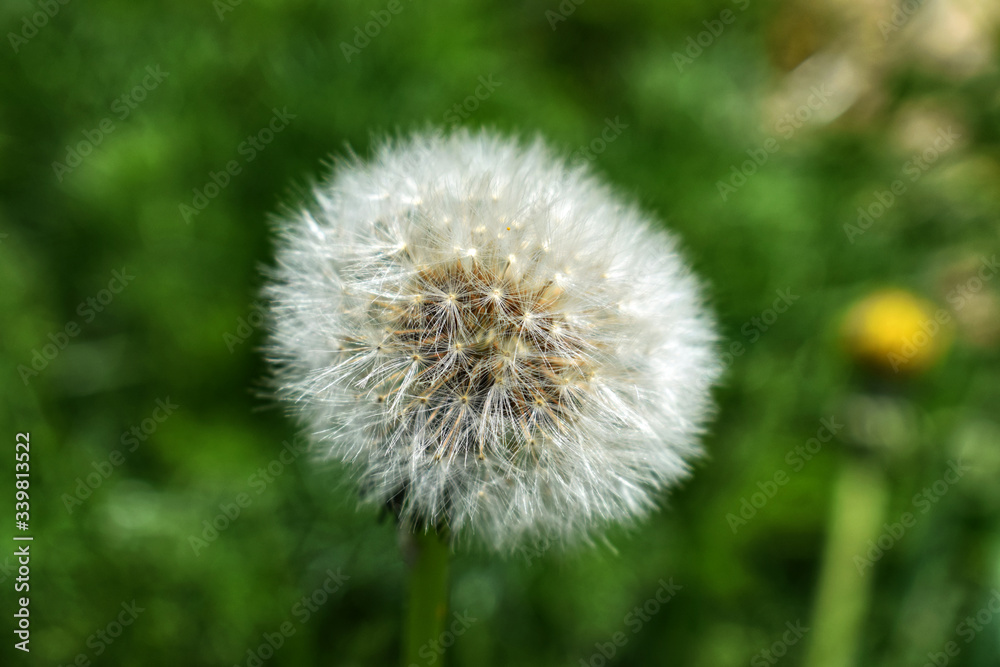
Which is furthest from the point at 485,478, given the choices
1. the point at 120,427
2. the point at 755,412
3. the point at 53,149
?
the point at 53,149

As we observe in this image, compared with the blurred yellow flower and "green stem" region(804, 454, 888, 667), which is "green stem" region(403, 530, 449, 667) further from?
the blurred yellow flower

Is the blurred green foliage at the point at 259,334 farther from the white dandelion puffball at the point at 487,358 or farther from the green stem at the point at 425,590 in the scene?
the white dandelion puffball at the point at 487,358

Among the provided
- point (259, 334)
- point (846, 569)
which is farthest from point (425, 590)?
point (259, 334)

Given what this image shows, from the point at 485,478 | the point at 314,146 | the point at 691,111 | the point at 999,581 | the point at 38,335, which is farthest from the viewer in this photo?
the point at 691,111

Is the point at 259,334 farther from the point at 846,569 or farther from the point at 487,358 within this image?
the point at 846,569

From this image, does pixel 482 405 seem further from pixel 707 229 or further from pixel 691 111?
pixel 691 111

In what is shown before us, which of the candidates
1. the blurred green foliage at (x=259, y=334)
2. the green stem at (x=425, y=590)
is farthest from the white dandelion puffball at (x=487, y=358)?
the blurred green foliage at (x=259, y=334)
